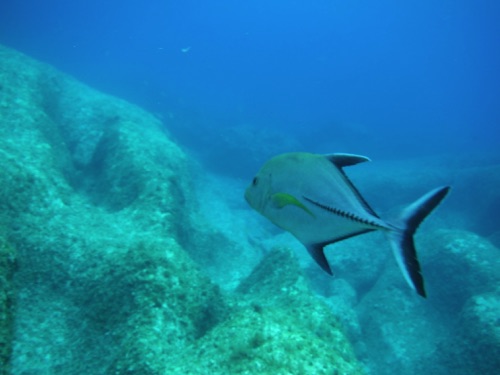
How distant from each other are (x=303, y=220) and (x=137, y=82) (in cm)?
5323

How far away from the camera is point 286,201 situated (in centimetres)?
172

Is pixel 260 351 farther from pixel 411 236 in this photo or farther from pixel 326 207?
pixel 411 236

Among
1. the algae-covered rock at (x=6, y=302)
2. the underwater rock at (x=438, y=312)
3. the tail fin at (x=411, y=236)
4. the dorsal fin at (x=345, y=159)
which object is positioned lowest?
the underwater rock at (x=438, y=312)

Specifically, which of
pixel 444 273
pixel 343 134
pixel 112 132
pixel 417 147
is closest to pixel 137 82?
pixel 343 134

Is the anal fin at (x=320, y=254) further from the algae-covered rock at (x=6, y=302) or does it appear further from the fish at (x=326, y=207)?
the algae-covered rock at (x=6, y=302)

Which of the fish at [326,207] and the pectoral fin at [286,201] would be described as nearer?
the fish at [326,207]

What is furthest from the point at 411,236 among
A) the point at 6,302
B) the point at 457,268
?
the point at 457,268

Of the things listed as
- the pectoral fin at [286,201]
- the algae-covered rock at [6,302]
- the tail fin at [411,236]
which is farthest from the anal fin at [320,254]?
the algae-covered rock at [6,302]

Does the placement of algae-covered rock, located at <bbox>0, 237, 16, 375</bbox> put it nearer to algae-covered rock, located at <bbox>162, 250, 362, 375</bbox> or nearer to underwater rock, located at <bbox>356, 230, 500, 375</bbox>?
algae-covered rock, located at <bbox>162, 250, 362, 375</bbox>

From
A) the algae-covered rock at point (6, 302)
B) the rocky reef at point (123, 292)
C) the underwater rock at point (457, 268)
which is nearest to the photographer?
the algae-covered rock at point (6, 302)

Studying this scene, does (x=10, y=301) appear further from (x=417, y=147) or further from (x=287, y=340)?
(x=417, y=147)

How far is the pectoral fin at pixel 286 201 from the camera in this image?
5.54 feet

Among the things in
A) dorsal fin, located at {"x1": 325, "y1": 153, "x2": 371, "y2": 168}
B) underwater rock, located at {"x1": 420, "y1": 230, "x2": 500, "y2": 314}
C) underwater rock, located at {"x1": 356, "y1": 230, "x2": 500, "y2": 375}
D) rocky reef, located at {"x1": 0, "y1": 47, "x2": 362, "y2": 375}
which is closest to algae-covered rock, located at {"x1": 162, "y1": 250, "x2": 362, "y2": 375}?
rocky reef, located at {"x1": 0, "y1": 47, "x2": 362, "y2": 375}

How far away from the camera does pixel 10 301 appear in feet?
9.20
